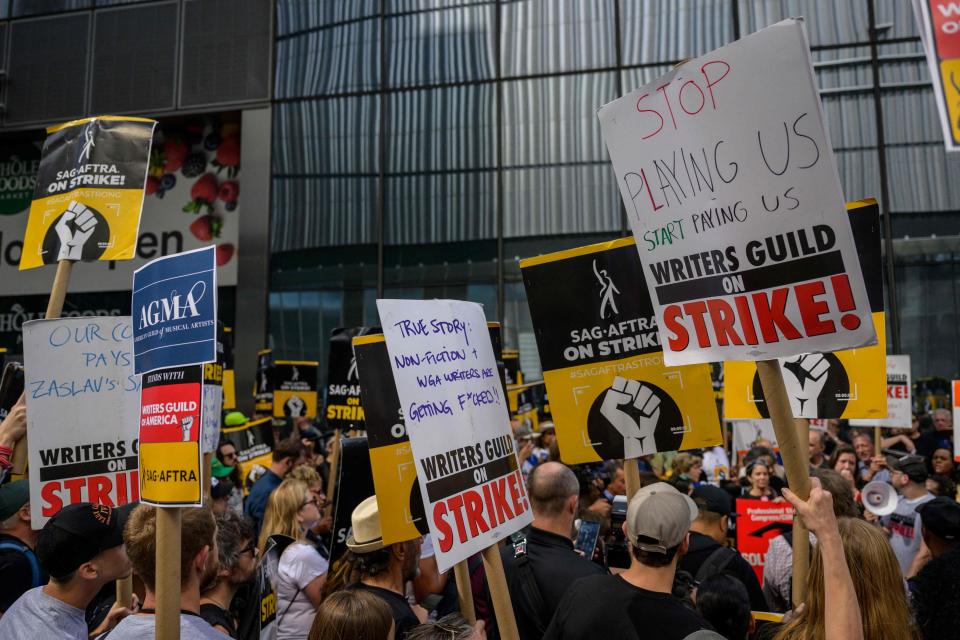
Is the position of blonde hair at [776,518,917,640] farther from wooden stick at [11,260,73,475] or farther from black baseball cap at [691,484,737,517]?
wooden stick at [11,260,73,475]

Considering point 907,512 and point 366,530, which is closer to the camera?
point 366,530

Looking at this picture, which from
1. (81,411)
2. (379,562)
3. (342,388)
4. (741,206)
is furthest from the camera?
(342,388)

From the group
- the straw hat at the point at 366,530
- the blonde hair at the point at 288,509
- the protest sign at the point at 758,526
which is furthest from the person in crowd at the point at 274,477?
the protest sign at the point at 758,526

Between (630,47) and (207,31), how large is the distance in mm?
9845

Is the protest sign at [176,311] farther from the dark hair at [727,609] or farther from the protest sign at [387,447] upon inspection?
the dark hair at [727,609]

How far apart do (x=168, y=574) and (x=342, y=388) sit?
15.1 feet

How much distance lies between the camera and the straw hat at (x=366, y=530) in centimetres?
390

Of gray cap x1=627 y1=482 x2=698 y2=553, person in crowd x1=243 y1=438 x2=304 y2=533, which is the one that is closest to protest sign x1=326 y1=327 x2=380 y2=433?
person in crowd x1=243 y1=438 x2=304 y2=533

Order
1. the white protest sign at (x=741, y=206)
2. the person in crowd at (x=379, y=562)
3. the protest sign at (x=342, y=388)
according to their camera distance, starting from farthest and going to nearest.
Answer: the protest sign at (x=342, y=388), the person in crowd at (x=379, y=562), the white protest sign at (x=741, y=206)

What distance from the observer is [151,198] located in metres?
21.6

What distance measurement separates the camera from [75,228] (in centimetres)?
518

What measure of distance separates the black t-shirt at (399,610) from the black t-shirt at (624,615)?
0.74 m

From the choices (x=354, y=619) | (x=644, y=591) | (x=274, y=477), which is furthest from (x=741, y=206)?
(x=274, y=477)

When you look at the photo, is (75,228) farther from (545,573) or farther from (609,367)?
(545,573)
